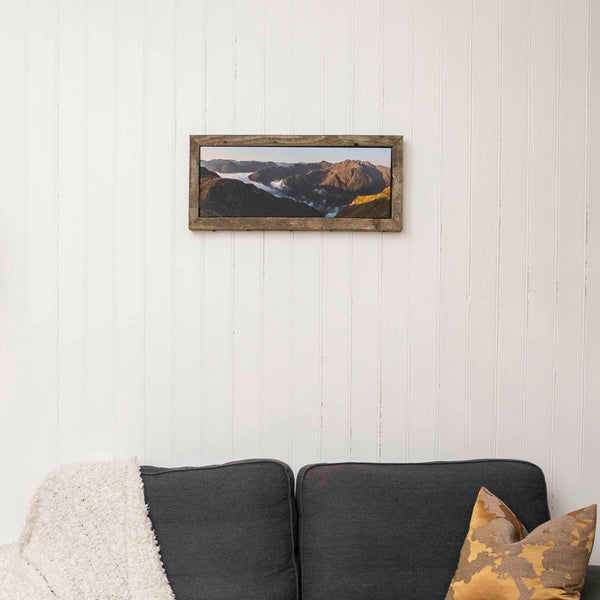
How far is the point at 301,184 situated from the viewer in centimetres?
205

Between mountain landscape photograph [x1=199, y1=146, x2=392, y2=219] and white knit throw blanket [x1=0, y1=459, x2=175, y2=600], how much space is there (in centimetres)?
86

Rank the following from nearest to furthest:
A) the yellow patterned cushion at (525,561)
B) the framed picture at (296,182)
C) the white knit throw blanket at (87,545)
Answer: the yellow patterned cushion at (525,561) → the white knit throw blanket at (87,545) → the framed picture at (296,182)

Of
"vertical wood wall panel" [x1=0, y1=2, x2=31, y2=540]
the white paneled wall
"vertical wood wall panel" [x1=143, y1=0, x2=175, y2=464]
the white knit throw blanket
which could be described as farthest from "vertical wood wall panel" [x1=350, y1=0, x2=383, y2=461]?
"vertical wood wall panel" [x1=0, y1=2, x2=31, y2=540]

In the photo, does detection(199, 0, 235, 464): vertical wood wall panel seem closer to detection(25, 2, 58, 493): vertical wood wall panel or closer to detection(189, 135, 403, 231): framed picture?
detection(189, 135, 403, 231): framed picture

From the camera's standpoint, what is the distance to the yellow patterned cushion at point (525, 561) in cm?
157

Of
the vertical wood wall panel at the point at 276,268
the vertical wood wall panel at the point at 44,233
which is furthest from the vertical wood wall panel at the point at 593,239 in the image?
the vertical wood wall panel at the point at 44,233

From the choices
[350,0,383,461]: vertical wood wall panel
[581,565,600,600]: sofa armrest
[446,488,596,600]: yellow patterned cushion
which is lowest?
[581,565,600,600]: sofa armrest

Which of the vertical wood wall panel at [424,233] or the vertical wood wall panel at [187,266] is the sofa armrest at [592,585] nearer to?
the vertical wood wall panel at [424,233]

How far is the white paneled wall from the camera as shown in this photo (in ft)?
6.77

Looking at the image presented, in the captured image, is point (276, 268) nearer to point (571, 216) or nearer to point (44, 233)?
point (44, 233)

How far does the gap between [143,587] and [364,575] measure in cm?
58

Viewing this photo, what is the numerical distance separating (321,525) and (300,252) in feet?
2.69

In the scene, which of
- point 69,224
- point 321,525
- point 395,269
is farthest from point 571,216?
point 69,224

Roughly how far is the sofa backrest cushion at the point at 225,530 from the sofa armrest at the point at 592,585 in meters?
0.74
